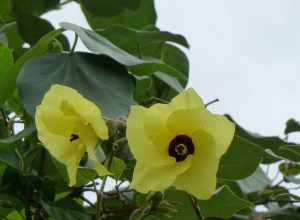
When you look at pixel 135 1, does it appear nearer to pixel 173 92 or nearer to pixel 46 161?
pixel 173 92

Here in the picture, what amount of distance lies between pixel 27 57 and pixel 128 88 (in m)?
0.11

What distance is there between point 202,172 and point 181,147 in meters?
0.03

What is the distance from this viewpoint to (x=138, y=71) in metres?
0.81

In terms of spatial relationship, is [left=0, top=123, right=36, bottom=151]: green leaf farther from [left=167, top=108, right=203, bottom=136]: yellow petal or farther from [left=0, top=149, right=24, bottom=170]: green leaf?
[left=167, top=108, right=203, bottom=136]: yellow petal

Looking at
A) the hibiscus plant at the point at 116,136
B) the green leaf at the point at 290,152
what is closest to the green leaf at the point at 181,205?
the hibiscus plant at the point at 116,136

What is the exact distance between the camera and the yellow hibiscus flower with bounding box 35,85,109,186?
612mm

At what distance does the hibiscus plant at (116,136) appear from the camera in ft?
1.91

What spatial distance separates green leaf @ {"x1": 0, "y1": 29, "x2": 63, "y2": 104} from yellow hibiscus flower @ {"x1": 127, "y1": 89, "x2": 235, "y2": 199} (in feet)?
0.73

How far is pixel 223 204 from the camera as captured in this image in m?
0.83

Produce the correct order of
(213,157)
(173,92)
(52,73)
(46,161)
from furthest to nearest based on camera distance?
(173,92), (46,161), (52,73), (213,157)

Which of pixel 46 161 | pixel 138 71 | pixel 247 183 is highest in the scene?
pixel 138 71

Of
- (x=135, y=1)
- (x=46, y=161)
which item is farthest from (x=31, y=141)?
(x=135, y=1)

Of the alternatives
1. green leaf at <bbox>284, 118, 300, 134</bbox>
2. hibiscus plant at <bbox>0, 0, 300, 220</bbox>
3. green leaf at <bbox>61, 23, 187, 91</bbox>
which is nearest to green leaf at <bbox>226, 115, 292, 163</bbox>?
hibiscus plant at <bbox>0, 0, 300, 220</bbox>

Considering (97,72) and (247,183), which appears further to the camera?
(247,183)
